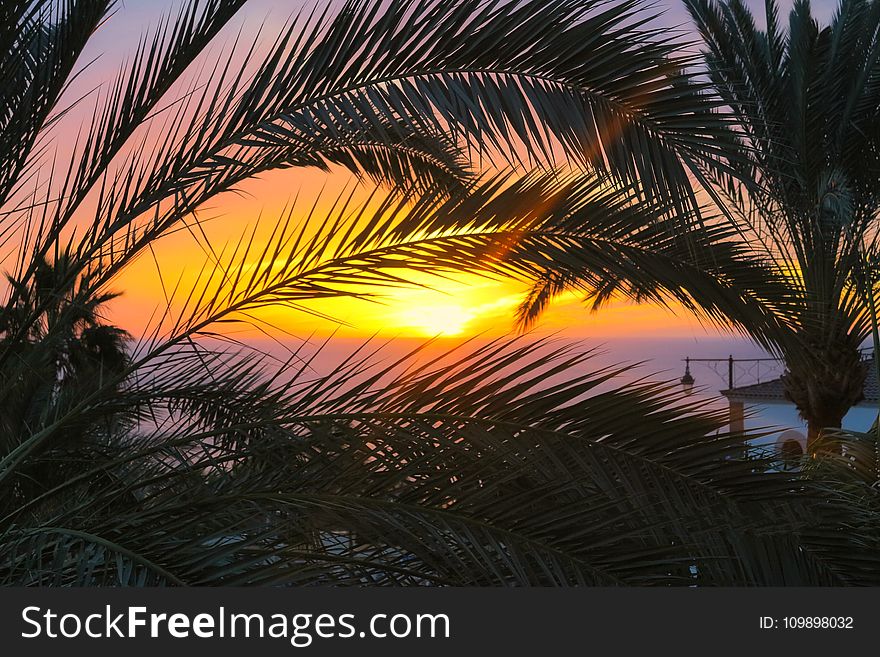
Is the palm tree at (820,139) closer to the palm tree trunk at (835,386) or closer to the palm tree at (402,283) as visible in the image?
the palm tree trunk at (835,386)

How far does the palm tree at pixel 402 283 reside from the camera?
200 cm

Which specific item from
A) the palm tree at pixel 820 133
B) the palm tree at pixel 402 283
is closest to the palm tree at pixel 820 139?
the palm tree at pixel 820 133

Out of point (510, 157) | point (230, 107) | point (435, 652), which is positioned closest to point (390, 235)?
point (510, 157)

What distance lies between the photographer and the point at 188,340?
106 inches

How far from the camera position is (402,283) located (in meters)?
2.47

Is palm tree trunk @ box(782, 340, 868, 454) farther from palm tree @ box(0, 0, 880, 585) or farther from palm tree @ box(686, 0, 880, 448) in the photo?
palm tree @ box(0, 0, 880, 585)

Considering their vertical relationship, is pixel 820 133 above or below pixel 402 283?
above

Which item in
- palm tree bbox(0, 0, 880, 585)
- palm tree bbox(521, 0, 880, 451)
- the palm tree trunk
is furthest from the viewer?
the palm tree trunk

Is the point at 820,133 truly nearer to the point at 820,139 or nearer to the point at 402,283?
the point at 820,139

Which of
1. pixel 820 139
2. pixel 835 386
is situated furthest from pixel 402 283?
pixel 835 386

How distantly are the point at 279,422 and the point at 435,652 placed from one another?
800 mm

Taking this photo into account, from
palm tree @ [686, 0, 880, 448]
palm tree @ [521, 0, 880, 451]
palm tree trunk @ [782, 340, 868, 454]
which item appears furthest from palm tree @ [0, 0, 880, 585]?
palm tree trunk @ [782, 340, 868, 454]

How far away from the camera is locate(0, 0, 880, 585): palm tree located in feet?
6.56

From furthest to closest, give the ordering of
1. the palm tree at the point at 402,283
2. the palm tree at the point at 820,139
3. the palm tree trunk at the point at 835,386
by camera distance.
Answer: the palm tree trunk at the point at 835,386, the palm tree at the point at 820,139, the palm tree at the point at 402,283
